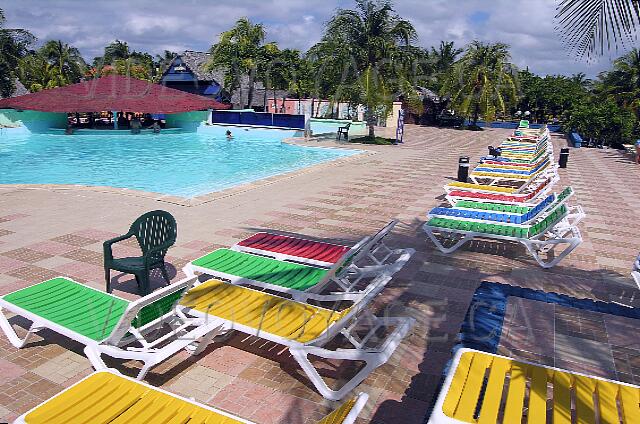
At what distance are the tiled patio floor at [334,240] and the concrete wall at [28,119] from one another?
19910mm

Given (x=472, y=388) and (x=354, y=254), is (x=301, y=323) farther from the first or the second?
(x=472, y=388)

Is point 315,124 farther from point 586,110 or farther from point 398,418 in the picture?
point 398,418

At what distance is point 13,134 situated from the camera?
2688 cm

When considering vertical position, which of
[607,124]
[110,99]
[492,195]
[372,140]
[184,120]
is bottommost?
[492,195]

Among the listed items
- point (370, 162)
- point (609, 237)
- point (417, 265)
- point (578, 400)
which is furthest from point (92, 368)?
point (370, 162)

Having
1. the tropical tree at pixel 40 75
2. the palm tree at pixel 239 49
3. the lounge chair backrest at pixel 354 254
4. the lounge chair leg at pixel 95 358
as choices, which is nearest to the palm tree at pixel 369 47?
the palm tree at pixel 239 49

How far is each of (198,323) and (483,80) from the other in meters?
32.7

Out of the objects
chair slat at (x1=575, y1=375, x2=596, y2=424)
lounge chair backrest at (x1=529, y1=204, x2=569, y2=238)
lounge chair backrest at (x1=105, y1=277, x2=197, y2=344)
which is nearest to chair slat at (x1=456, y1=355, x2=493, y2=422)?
chair slat at (x1=575, y1=375, x2=596, y2=424)

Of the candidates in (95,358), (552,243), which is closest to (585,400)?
(95,358)

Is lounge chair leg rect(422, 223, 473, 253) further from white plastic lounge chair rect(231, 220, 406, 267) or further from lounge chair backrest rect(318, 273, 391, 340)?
lounge chair backrest rect(318, 273, 391, 340)

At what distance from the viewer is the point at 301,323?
13.2 ft

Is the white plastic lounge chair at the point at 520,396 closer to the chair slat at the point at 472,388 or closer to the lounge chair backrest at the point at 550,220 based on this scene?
the chair slat at the point at 472,388

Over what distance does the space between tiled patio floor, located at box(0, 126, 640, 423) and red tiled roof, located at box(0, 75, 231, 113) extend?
53.6ft

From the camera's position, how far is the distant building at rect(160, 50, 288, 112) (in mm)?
43594
